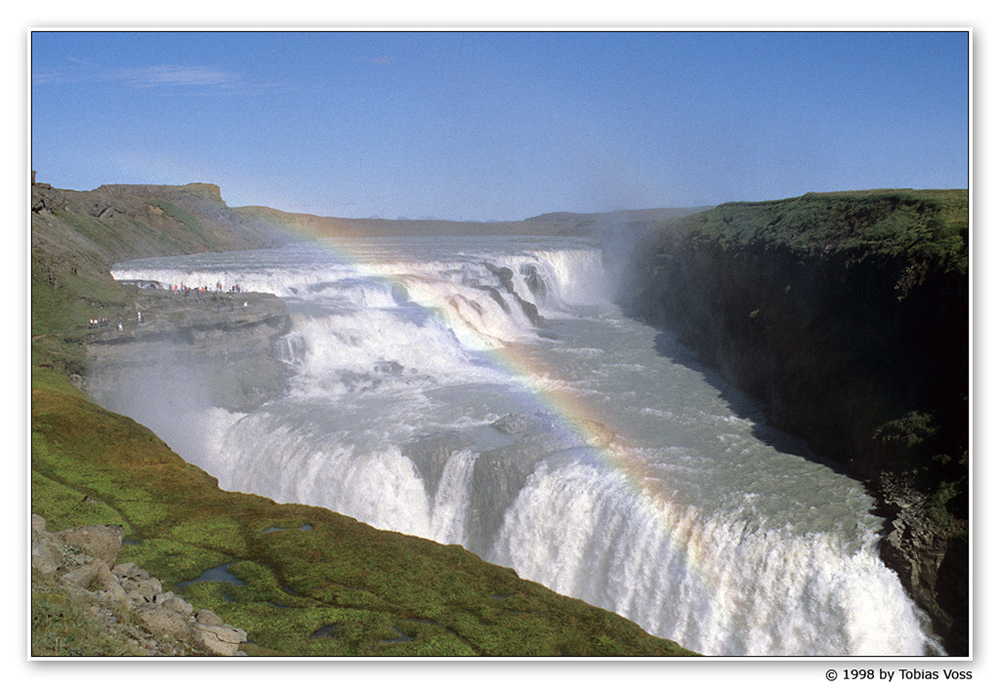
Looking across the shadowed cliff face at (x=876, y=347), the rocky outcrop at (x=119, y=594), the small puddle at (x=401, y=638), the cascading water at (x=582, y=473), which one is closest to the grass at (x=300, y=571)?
the small puddle at (x=401, y=638)

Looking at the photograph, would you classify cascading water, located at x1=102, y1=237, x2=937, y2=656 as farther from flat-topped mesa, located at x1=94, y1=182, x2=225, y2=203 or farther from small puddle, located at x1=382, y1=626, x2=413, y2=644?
flat-topped mesa, located at x1=94, y1=182, x2=225, y2=203

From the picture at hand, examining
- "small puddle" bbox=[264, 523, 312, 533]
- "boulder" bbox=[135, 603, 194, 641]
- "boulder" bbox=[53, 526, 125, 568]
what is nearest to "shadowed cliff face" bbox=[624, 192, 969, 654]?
"small puddle" bbox=[264, 523, 312, 533]

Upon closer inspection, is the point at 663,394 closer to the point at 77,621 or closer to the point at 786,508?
the point at 786,508

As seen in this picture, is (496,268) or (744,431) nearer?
(744,431)

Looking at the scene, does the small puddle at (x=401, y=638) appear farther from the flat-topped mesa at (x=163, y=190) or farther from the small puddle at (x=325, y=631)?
the flat-topped mesa at (x=163, y=190)

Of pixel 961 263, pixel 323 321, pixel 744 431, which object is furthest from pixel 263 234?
pixel 961 263

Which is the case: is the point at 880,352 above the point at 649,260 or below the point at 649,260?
below
